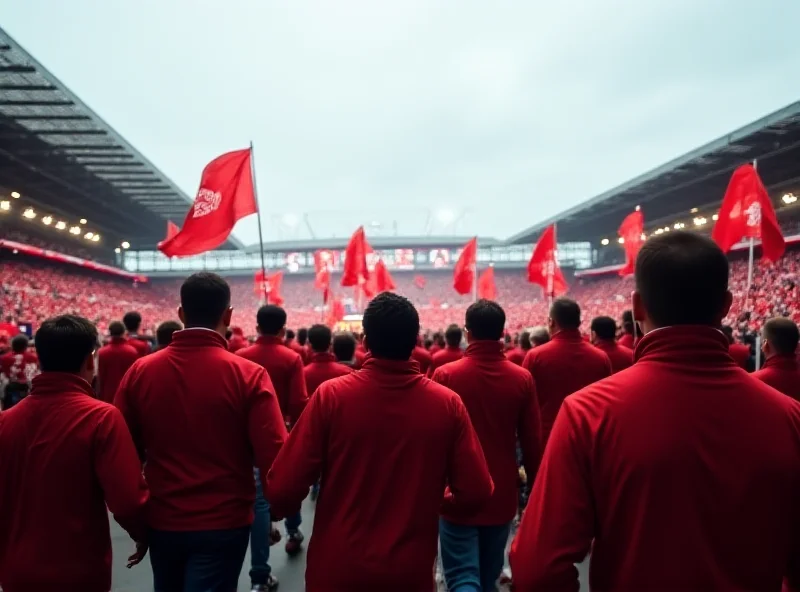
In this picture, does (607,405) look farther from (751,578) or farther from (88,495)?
(88,495)

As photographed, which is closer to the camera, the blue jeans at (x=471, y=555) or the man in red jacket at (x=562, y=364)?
the blue jeans at (x=471, y=555)

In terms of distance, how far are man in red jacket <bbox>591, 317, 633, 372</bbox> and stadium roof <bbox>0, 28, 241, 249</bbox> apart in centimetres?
1508

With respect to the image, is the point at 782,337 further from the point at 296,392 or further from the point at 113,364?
the point at 113,364

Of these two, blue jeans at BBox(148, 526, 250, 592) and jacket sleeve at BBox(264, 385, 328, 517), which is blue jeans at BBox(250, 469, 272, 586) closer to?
blue jeans at BBox(148, 526, 250, 592)

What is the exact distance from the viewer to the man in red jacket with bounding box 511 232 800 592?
55.4 inches

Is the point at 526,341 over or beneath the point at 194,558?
over

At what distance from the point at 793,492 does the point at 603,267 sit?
153ft

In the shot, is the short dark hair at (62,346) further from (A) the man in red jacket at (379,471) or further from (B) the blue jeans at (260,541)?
(B) the blue jeans at (260,541)

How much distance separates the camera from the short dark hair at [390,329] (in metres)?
2.34

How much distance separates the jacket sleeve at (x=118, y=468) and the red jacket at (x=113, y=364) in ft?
14.3

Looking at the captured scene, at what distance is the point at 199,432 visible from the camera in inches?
103

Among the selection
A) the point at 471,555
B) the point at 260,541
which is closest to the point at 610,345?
the point at 471,555

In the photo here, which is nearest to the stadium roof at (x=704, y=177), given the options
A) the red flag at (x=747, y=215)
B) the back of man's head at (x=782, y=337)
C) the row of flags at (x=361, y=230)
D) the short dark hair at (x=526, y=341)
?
the row of flags at (x=361, y=230)

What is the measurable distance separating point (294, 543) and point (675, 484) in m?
4.44
